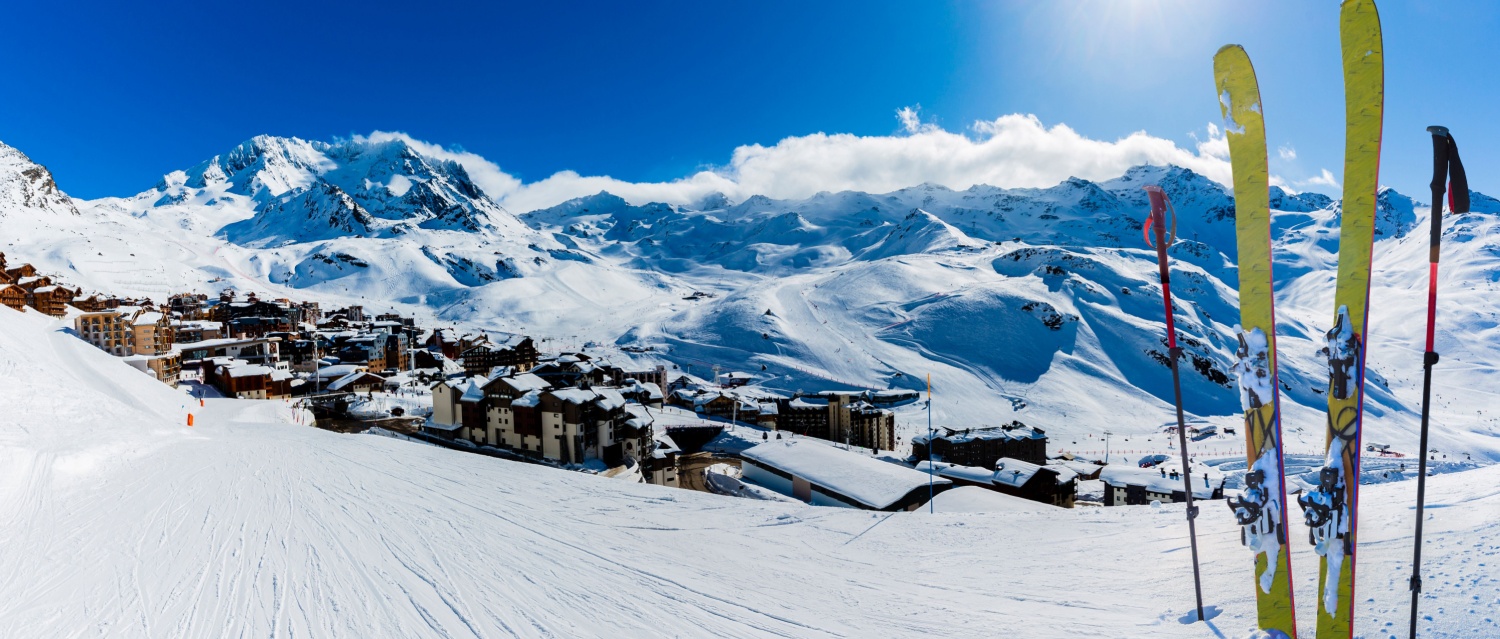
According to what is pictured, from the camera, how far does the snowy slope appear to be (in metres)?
7.68

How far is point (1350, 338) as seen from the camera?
20.9 feet

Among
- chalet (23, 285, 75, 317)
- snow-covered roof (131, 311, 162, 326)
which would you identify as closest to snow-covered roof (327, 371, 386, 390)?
snow-covered roof (131, 311, 162, 326)

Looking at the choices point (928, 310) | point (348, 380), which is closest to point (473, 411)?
point (348, 380)

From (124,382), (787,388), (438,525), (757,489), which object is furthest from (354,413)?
(787,388)

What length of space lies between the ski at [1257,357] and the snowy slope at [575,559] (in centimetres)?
75

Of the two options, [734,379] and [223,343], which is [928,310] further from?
[223,343]

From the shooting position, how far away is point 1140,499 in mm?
29375

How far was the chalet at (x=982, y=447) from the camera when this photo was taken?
4122 centimetres

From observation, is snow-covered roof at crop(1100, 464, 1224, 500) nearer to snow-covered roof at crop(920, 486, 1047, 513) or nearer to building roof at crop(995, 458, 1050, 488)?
building roof at crop(995, 458, 1050, 488)

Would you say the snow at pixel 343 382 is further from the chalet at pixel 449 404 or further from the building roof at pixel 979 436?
the building roof at pixel 979 436

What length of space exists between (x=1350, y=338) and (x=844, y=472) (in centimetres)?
1737

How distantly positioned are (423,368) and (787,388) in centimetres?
3939

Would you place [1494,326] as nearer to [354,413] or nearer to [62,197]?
[354,413]

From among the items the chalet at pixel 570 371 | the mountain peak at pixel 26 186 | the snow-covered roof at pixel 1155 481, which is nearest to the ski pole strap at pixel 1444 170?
the snow-covered roof at pixel 1155 481
